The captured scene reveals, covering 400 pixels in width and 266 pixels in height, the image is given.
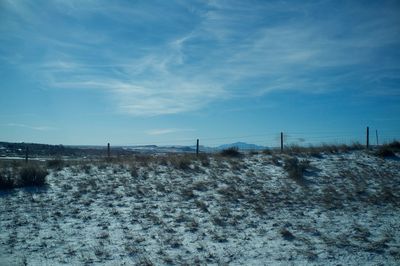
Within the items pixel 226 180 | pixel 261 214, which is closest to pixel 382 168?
pixel 226 180

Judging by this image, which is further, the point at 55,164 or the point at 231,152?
the point at 231,152

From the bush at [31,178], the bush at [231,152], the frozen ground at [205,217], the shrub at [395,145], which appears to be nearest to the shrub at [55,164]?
the frozen ground at [205,217]

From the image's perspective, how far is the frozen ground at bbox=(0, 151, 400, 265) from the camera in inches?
324

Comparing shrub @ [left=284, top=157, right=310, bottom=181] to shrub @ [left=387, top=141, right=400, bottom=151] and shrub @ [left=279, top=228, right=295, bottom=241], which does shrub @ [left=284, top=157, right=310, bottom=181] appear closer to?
shrub @ [left=279, top=228, right=295, bottom=241]

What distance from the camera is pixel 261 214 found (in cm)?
1122

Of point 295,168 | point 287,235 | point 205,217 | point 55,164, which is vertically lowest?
point 287,235

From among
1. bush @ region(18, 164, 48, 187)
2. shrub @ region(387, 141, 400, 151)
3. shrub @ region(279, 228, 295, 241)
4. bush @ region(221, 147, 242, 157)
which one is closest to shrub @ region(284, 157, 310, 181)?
bush @ region(221, 147, 242, 157)

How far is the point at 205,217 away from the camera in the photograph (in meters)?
10.9

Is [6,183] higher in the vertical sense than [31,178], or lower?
lower

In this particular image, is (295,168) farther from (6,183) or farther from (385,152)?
(6,183)

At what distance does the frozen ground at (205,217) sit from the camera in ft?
27.0

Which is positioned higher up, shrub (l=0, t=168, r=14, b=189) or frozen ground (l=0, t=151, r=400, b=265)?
shrub (l=0, t=168, r=14, b=189)

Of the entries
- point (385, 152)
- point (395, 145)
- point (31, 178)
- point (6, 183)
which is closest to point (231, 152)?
point (385, 152)

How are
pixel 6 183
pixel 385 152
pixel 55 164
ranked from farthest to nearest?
pixel 385 152, pixel 55 164, pixel 6 183
